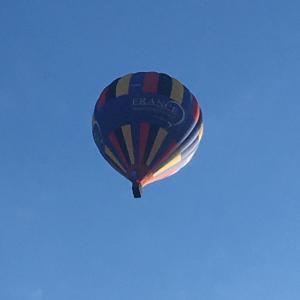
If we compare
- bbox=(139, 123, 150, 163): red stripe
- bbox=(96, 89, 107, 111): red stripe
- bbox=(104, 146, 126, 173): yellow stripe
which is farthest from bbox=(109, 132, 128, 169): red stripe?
bbox=(96, 89, 107, 111): red stripe

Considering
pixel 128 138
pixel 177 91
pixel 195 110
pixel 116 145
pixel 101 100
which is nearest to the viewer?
pixel 128 138

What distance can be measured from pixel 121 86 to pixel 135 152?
3519 mm

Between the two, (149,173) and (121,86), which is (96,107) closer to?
(121,86)

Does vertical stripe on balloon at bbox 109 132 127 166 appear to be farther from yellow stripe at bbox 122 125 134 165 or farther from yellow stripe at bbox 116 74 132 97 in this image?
yellow stripe at bbox 116 74 132 97

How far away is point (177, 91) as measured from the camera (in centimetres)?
3972

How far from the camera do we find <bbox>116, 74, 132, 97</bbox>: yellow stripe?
39456mm

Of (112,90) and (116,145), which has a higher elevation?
(112,90)

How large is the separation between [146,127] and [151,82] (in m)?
2.49

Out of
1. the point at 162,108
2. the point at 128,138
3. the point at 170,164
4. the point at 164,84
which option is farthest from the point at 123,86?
the point at 170,164

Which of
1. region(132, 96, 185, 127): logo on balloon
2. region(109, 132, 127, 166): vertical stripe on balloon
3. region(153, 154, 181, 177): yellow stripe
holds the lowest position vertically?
region(153, 154, 181, 177): yellow stripe

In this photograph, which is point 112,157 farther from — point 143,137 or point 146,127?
point 146,127

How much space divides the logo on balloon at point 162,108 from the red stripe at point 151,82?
458 millimetres

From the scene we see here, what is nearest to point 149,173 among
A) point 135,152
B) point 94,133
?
point 135,152

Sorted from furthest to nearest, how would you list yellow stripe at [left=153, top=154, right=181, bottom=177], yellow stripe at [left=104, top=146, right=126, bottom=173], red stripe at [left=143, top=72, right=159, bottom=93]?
1. red stripe at [left=143, top=72, right=159, bottom=93]
2. yellow stripe at [left=153, top=154, right=181, bottom=177]
3. yellow stripe at [left=104, top=146, right=126, bottom=173]
